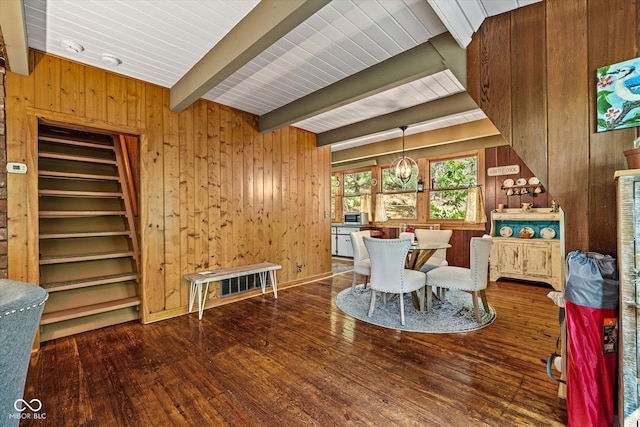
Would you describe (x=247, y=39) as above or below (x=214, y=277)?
above

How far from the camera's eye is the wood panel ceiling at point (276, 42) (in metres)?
1.97

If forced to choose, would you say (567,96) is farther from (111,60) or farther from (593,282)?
(111,60)

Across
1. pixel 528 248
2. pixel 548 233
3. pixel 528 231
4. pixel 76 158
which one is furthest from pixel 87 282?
pixel 548 233

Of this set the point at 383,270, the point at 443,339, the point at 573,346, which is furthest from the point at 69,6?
the point at 443,339

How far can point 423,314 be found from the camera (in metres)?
3.29

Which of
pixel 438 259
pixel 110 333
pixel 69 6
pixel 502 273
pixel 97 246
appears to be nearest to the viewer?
pixel 69 6

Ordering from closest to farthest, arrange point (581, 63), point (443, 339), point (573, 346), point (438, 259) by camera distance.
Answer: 1. point (573, 346)
2. point (581, 63)
3. point (443, 339)
4. point (438, 259)

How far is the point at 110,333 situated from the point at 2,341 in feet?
7.51

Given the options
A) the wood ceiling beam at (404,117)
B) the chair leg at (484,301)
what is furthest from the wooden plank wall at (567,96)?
the chair leg at (484,301)

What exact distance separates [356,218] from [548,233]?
3873 millimetres

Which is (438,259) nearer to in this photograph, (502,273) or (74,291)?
(502,273)

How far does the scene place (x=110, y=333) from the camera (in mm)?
2891

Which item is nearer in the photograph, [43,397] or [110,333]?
[43,397]

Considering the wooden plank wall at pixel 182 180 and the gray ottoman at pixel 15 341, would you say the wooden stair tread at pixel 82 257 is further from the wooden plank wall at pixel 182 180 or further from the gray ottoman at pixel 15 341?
the gray ottoman at pixel 15 341
